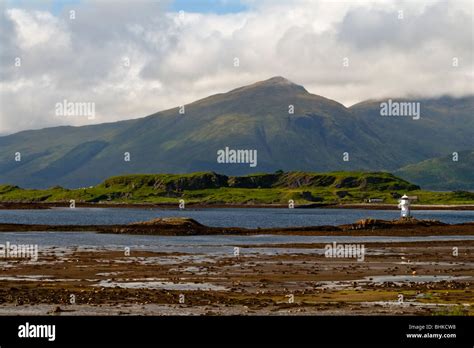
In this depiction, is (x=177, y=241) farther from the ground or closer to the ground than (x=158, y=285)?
farther from the ground

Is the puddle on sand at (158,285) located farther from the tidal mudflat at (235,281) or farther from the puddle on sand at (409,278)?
the puddle on sand at (409,278)

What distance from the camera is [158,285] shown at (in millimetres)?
52281

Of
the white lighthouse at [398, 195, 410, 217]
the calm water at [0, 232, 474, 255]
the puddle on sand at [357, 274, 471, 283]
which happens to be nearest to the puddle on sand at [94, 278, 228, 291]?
the puddle on sand at [357, 274, 471, 283]

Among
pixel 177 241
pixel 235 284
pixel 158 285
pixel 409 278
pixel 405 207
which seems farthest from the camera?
pixel 405 207

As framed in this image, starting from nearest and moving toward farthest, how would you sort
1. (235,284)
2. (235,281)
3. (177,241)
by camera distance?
(235,284)
(235,281)
(177,241)

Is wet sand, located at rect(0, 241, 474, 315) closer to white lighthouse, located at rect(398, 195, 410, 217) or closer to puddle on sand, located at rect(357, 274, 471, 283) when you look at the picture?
puddle on sand, located at rect(357, 274, 471, 283)

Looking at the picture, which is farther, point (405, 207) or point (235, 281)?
point (405, 207)

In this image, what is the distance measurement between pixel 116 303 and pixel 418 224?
110 m

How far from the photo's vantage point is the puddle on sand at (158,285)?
50.5 m

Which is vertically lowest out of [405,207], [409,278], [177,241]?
[409,278]

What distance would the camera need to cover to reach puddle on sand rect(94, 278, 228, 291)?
50.5 m

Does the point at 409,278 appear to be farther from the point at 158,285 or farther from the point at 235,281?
the point at 158,285

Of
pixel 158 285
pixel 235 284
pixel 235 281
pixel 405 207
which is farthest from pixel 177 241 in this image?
pixel 405 207
